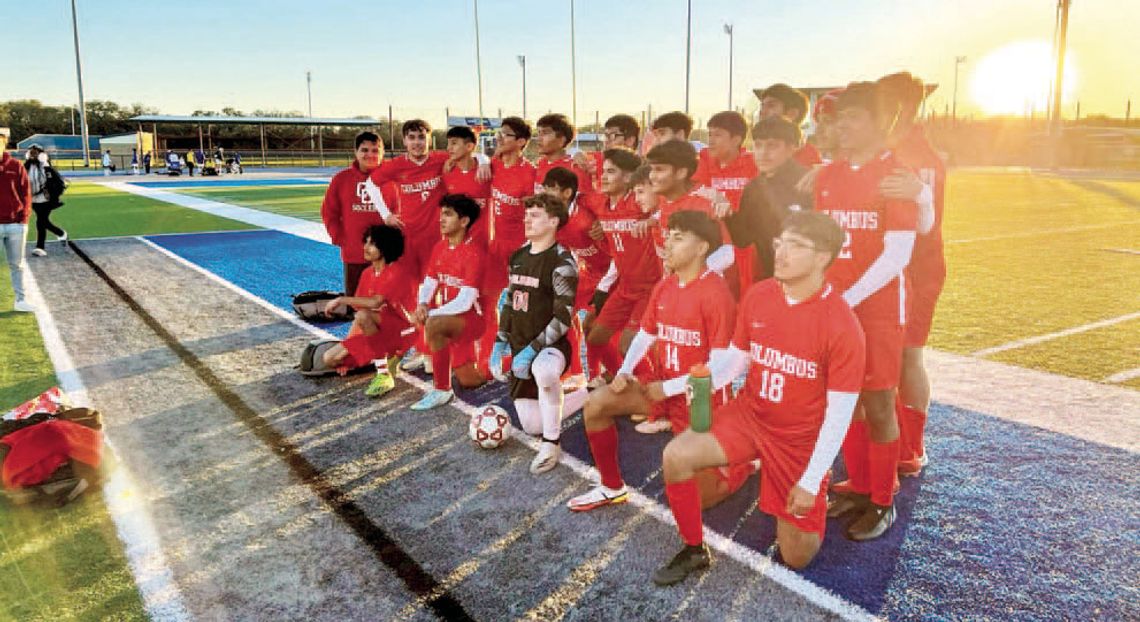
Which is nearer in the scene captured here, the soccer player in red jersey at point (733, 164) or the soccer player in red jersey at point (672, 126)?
the soccer player in red jersey at point (733, 164)

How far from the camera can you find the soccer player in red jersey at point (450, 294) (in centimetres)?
→ 612

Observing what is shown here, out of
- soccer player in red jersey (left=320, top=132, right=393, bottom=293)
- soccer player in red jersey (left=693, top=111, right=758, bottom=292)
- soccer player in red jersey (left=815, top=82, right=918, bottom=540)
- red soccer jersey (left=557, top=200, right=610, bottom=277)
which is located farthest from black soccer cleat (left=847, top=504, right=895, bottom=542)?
soccer player in red jersey (left=320, top=132, right=393, bottom=293)

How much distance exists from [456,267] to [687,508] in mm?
3316

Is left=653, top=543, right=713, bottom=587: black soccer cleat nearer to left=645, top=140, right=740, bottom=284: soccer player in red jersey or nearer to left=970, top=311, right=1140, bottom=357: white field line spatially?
left=645, top=140, right=740, bottom=284: soccer player in red jersey

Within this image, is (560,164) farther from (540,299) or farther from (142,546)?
(142,546)

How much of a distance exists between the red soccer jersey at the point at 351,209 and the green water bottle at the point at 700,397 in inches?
196

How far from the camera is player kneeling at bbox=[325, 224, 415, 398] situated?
6.46 metres

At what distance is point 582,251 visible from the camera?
650 centimetres

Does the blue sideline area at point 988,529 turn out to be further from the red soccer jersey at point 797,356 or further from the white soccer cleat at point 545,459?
the red soccer jersey at point 797,356

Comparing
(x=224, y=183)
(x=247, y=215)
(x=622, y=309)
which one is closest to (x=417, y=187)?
(x=622, y=309)

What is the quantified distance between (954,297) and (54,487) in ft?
33.8

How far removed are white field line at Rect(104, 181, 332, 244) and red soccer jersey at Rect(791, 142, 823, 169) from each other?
10837 mm

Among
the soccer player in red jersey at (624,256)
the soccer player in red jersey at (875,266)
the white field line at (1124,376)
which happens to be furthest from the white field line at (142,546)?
the white field line at (1124,376)

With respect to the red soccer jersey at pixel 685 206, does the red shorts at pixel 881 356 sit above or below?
below
